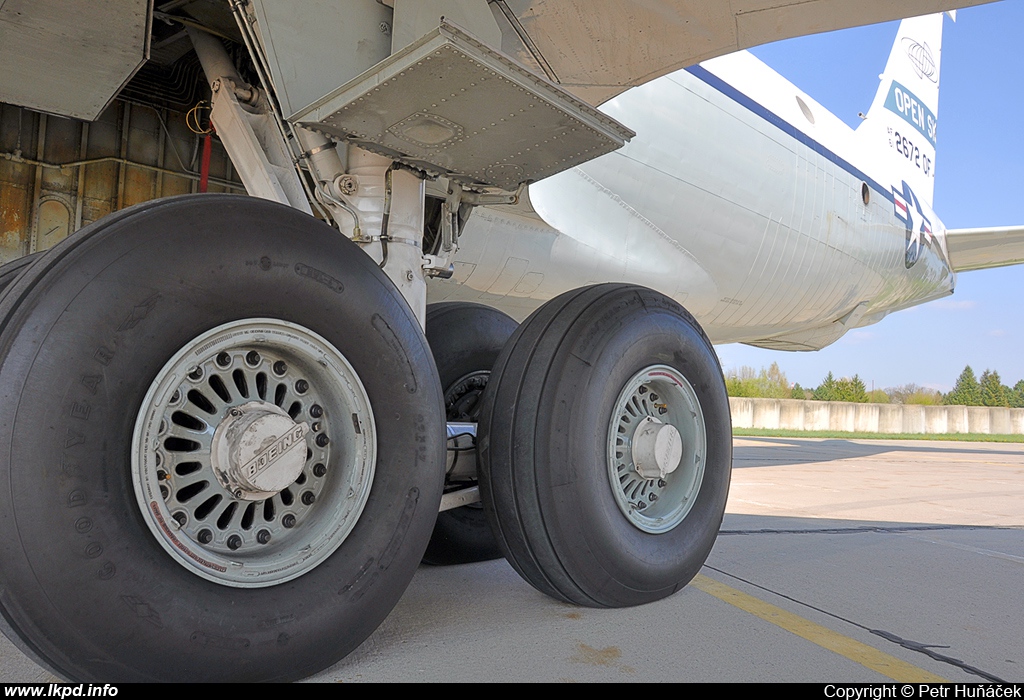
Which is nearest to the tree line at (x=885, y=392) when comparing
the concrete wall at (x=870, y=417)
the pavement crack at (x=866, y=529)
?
the concrete wall at (x=870, y=417)

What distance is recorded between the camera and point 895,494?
5.48 metres

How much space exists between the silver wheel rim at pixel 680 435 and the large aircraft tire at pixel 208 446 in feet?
2.12

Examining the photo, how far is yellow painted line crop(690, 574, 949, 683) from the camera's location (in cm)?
163

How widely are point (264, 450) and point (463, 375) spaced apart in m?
1.32

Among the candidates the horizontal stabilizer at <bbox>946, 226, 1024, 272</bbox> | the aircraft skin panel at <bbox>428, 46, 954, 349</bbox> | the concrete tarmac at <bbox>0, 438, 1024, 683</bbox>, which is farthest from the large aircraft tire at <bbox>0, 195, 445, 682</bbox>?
the horizontal stabilizer at <bbox>946, 226, 1024, 272</bbox>

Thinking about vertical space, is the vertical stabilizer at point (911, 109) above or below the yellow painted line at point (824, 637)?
above

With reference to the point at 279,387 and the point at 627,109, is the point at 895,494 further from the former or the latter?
the point at 279,387

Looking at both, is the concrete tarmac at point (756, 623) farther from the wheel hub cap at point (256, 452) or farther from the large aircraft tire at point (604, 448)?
the wheel hub cap at point (256, 452)

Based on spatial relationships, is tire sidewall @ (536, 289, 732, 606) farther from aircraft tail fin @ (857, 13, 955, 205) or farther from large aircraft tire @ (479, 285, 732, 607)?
aircraft tail fin @ (857, 13, 955, 205)

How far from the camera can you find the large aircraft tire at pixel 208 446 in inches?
49.3

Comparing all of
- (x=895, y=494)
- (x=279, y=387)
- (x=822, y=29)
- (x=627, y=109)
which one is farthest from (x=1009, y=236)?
(x=279, y=387)

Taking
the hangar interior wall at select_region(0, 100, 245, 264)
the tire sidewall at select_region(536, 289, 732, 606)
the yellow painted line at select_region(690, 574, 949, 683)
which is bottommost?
the yellow painted line at select_region(690, 574, 949, 683)

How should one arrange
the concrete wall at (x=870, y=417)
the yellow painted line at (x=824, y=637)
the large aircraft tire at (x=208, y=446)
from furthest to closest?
the concrete wall at (x=870, y=417) → the yellow painted line at (x=824, y=637) → the large aircraft tire at (x=208, y=446)

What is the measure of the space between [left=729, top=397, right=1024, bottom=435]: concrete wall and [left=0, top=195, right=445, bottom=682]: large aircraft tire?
22.1 m
